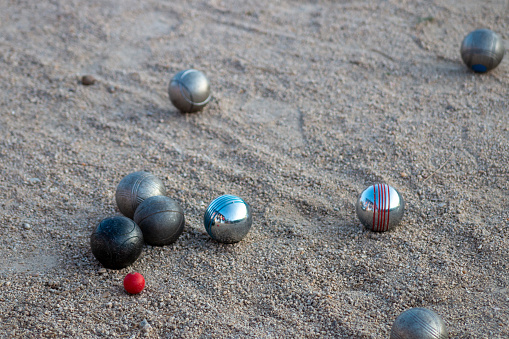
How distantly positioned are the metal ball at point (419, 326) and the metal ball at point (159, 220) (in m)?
2.23

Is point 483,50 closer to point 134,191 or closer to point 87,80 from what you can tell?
point 134,191

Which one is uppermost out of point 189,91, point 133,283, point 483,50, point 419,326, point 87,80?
point 483,50

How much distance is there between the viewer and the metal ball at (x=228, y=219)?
4.81 metres

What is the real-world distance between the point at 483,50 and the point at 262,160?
3.76 m

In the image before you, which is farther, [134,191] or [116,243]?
[134,191]

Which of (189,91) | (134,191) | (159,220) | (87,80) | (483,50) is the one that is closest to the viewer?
(159,220)

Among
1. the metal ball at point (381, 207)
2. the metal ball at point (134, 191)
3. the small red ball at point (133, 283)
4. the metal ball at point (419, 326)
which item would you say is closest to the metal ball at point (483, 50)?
the metal ball at point (381, 207)

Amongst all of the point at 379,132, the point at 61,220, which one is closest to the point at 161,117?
the point at 61,220

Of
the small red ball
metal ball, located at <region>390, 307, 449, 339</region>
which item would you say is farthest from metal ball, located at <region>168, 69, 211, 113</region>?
metal ball, located at <region>390, 307, 449, 339</region>

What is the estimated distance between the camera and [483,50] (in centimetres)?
727

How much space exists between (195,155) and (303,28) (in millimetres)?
3871

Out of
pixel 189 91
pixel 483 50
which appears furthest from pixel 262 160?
pixel 483 50

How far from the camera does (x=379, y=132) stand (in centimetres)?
654

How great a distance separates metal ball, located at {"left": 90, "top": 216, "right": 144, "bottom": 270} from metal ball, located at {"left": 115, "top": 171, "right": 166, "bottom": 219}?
49 cm
